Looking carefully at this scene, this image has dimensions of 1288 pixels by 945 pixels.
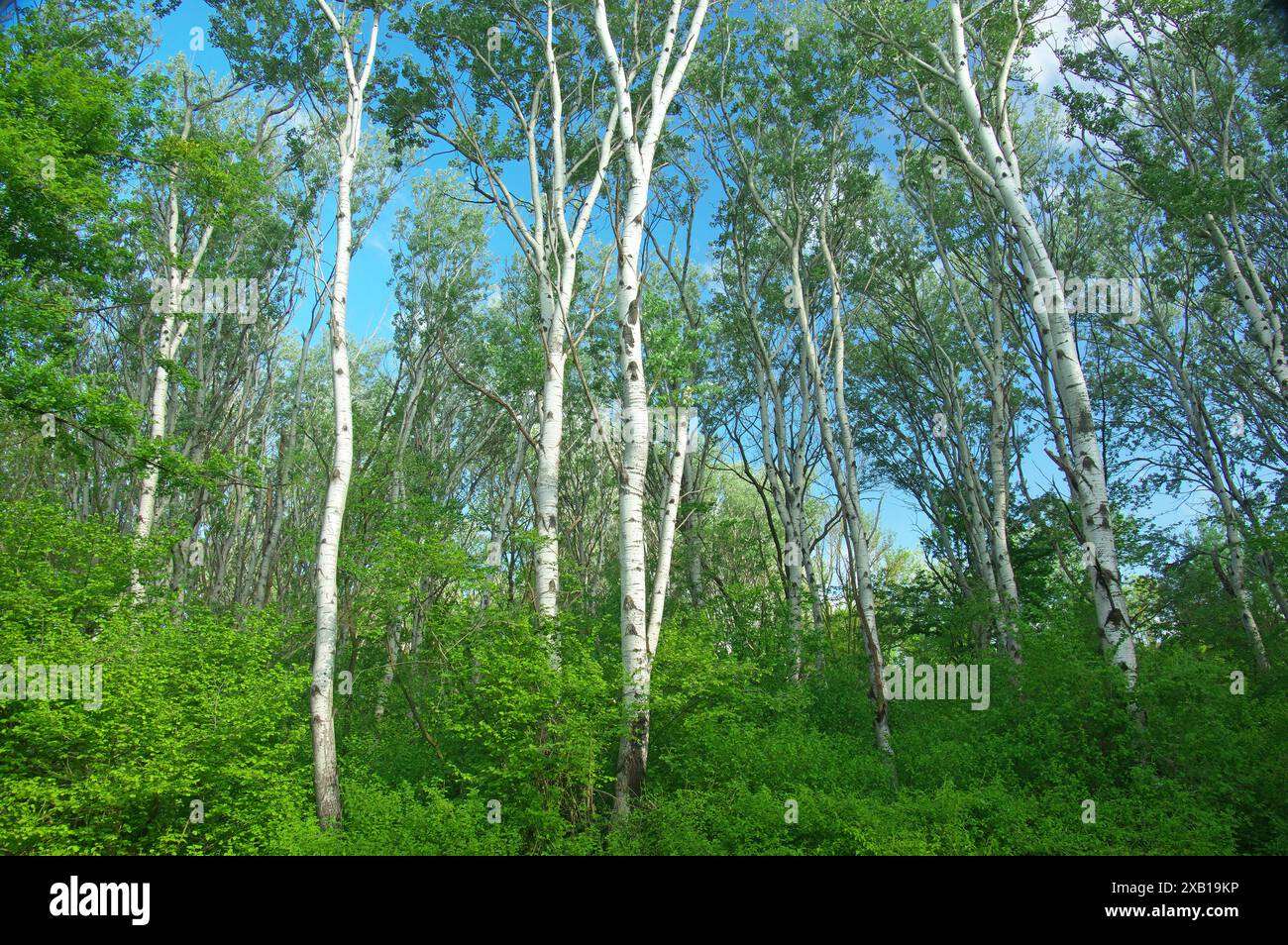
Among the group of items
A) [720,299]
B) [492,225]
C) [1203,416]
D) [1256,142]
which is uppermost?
A: [492,225]

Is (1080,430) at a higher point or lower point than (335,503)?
higher

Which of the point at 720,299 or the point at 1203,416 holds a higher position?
the point at 720,299

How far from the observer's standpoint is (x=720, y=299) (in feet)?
66.1

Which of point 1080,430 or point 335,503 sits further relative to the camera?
point 335,503

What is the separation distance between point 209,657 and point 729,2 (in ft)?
48.7

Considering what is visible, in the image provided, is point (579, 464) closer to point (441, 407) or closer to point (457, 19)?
point (441, 407)

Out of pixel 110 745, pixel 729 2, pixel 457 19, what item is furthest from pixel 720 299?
pixel 110 745

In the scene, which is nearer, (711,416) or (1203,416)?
(1203,416)

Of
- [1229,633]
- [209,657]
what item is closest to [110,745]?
[209,657]

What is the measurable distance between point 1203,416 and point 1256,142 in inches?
241

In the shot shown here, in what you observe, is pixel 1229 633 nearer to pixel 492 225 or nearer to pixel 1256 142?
pixel 1256 142

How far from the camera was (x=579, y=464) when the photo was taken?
25953mm
